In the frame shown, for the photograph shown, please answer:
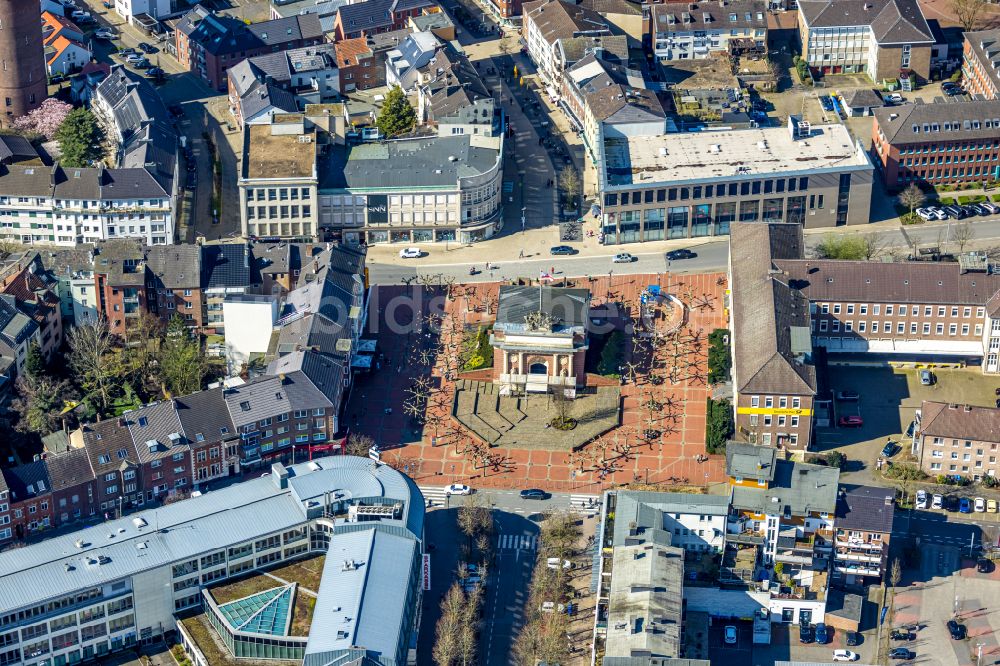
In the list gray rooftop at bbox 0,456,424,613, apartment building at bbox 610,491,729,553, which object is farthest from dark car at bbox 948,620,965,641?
gray rooftop at bbox 0,456,424,613

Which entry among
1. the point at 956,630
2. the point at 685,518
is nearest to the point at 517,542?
the point at 685,518

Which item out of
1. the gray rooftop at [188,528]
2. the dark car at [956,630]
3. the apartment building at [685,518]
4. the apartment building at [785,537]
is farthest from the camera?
the apartment building at [685,518]

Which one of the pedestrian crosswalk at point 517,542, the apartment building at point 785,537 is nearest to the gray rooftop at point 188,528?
the pedestrian crosswalk at point 517,542

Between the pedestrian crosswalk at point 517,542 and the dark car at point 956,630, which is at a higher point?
the pedestrian crosswalk at point 517,542

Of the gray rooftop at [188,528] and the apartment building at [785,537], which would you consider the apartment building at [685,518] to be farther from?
the gray rooftop at [188,528]

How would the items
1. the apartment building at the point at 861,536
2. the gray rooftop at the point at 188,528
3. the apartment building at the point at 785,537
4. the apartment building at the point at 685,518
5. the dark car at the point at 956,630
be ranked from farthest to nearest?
the apartment building at the point at 685,518, the apartment building at the point at 861,536, the apartment building at the point at 785,537, the dark car at the point at 956,630, the gray rooftop at the point at 188,528

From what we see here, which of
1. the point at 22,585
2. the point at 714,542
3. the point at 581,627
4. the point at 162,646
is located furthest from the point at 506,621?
the point at 22,585
